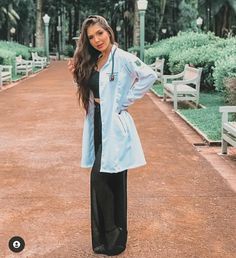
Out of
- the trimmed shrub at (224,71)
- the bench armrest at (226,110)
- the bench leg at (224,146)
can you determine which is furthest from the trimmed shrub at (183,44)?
the bench leg at (224,146)

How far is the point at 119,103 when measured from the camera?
3566 millimetres

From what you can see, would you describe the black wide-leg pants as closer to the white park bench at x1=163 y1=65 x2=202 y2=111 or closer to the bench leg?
the bench leg

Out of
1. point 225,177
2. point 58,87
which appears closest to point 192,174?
point 225,177

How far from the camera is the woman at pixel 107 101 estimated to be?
353 cm

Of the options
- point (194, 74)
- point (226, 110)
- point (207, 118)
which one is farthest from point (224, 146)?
point (194, 74)

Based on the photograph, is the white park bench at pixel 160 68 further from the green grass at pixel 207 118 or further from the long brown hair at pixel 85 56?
the long brown hair at pixel 85 56

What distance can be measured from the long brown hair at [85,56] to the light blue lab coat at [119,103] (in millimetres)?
114

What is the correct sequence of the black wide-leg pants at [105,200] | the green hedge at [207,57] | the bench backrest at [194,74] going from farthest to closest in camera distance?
the bench backrest at [194,74] < the green hedge at [207,57] < the black wide-leg pants at [105,200]

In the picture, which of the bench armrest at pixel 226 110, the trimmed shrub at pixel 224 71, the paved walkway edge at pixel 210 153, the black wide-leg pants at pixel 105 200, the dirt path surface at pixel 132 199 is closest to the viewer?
the black wide-leg pants at pixel 105 200

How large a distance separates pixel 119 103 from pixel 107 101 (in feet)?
0.28

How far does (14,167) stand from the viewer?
6.52 metres

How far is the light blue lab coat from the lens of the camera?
3527 mm

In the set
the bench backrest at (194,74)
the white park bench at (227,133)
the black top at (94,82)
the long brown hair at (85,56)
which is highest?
the long brown hair at (85,56)

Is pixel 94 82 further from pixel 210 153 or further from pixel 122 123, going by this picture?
pixel 210 153
